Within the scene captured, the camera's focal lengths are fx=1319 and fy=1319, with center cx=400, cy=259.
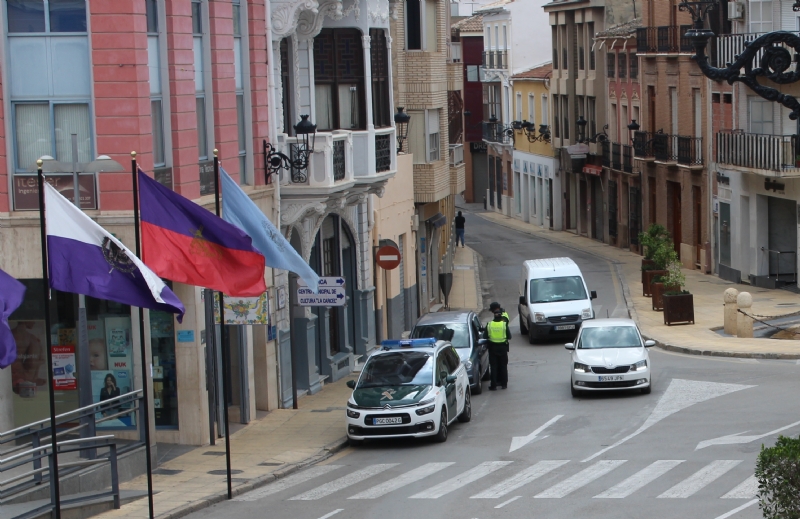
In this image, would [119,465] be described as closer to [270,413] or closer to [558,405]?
[270,413]

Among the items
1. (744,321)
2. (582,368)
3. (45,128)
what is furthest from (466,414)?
(744,321)

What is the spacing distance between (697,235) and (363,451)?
30101 mm

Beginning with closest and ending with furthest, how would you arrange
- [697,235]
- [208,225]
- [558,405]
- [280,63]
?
[208,225], [558,405], [280,63], [697,235]

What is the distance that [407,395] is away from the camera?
22203 millimetres

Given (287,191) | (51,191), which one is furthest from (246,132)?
(51,191)

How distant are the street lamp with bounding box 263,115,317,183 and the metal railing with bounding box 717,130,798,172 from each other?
682 inches

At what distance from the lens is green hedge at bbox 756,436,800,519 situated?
38.0 feet

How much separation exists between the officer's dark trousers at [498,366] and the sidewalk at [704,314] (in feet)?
19.0

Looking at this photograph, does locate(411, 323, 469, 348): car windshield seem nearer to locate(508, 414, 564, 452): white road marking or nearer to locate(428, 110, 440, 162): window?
locate(508, 414, 564, 452): white road marking

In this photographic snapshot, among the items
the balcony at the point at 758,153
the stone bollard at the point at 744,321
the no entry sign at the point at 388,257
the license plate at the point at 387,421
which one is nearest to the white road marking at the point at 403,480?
the license plate at the point at 387,421

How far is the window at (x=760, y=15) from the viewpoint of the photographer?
41438 mm

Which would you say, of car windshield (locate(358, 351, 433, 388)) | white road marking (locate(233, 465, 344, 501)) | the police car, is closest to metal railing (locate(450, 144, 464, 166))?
the police car

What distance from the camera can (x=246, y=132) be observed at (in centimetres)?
2586

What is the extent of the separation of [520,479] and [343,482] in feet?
8.66
